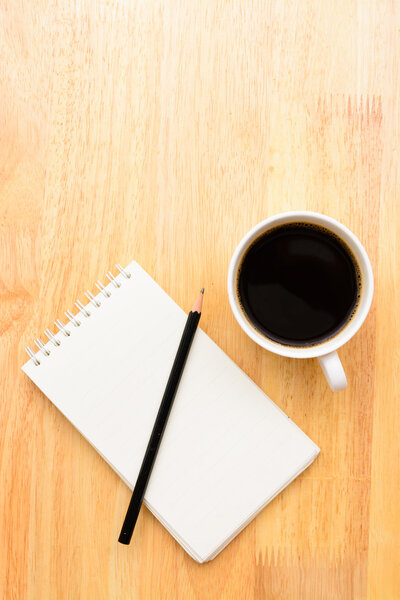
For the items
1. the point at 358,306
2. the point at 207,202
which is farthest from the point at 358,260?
the point at 207,202

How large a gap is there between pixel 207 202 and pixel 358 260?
19 cm

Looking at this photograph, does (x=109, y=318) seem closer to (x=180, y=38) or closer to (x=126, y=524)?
(x=126, y=524)

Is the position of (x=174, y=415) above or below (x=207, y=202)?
below

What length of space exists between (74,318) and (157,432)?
0.16 meters

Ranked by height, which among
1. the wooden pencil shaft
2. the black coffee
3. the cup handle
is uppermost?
the black coffee

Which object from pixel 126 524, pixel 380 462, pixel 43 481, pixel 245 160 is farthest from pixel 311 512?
pixel 245 160

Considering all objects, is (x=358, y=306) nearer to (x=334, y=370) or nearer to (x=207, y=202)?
(x=334, y=370)

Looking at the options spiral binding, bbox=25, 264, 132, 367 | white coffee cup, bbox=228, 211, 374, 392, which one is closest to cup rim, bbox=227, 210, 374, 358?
white coffee cup, bbox=228, 211, 374, 392

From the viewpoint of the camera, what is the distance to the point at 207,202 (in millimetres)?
599

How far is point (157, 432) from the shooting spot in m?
0.57

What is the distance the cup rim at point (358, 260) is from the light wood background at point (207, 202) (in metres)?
0.08

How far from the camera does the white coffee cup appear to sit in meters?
0.51

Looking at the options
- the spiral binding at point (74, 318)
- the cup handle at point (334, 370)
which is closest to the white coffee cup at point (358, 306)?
the cup handle at point (334, 370)

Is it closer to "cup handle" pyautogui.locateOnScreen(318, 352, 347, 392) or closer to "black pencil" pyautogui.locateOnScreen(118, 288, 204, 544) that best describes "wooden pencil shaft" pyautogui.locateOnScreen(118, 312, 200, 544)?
"black pencil" pyautogui.locateOnScreen(118, 288, 204, 544)
